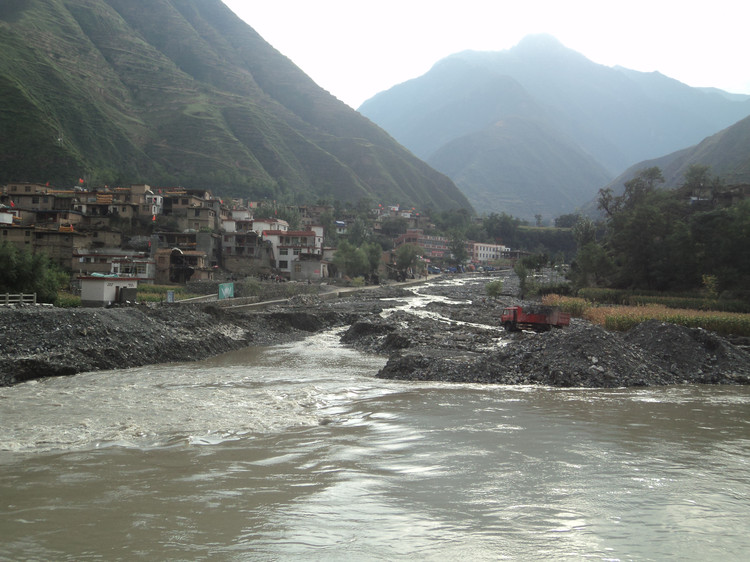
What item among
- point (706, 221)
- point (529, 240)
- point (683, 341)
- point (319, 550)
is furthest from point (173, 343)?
point (529, 240)

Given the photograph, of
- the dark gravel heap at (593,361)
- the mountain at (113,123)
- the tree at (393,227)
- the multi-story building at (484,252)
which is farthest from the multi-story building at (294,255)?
the multi-story building at (484,252)

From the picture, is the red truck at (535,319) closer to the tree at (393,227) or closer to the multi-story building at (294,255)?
the multi-story building at (294,255)

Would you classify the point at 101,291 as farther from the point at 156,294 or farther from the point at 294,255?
the point at 294,255

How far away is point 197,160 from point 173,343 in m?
138

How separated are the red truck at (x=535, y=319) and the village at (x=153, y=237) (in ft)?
130

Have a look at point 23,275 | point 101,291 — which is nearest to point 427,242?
point 101,291

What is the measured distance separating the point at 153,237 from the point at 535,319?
54279 mm

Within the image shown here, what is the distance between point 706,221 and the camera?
1885 inches

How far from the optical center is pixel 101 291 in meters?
35.8

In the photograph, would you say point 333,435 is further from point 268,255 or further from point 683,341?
point 268,255

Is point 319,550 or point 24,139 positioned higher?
point 24,139

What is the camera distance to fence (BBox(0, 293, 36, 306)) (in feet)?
105

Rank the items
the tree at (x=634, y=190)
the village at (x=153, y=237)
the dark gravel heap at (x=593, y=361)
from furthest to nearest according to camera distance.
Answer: the tree at (x=634, y=190)
the village at (x=153, y=237)
the dark gravel heap at (x=593, y=361)

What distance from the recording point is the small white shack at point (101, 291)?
35.5 m
